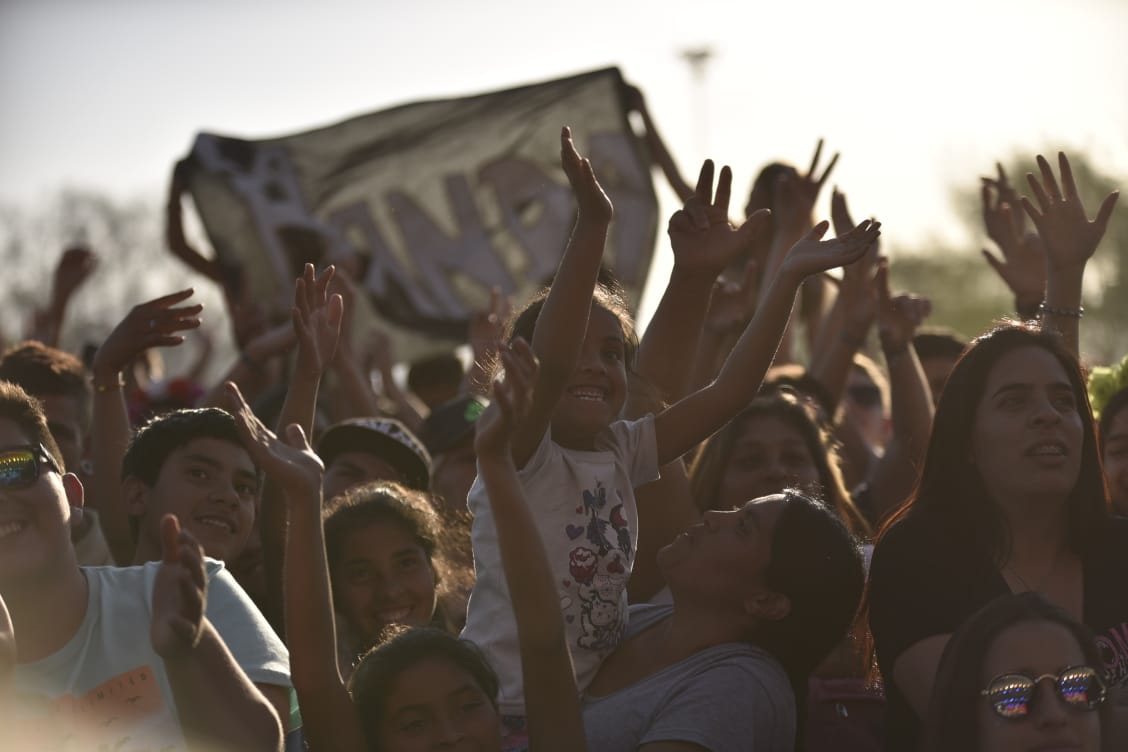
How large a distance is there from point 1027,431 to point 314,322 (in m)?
1.89

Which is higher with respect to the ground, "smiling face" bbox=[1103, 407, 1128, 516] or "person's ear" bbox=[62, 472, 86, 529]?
"person's ear" bbox=[62, 472, 86, 529]

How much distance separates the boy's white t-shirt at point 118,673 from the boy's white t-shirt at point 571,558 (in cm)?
52

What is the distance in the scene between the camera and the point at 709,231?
181 inches

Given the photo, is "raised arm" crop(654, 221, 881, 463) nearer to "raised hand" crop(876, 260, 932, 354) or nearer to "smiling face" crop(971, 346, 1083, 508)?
"smiling face" crop(971, 346, 1083, 508)

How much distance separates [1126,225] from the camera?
108 ft

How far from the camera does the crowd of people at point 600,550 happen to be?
3.54 meters

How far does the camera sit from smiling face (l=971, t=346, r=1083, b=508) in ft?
14.3

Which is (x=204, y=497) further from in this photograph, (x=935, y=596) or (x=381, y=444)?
(x=935, y=596)

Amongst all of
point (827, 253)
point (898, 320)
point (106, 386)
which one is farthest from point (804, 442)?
point (106, 386)

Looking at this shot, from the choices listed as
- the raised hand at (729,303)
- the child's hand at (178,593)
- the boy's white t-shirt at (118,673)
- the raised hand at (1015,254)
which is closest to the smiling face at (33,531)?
the boy's white t-shirt at (118,673)

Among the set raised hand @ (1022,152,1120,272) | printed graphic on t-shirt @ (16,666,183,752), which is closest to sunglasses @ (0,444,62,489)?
printed graphic on t-shirt @ (16,666,183,752)

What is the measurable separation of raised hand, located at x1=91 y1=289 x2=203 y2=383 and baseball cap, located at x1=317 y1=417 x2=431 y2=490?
0.94 m

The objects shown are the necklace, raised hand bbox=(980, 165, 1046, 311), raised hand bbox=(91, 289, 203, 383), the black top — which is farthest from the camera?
raised hand bbox=(980, 165, 1046, 311)

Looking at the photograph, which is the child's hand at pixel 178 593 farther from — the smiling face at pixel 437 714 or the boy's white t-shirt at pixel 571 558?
the boy's white t-shirt at pixel 571 558
